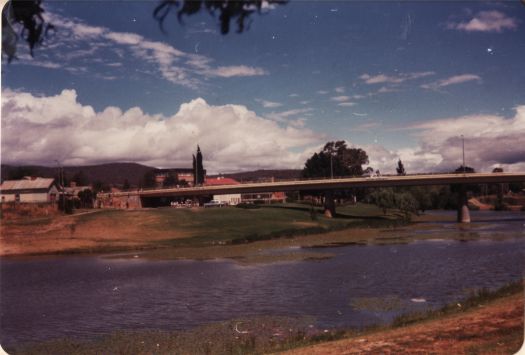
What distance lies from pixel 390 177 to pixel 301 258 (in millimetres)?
41560

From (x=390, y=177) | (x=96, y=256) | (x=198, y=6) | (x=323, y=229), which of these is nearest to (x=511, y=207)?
(x=390, y=177)

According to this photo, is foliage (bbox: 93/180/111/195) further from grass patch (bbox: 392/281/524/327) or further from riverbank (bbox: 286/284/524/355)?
riverbank (bbox: 286/284/524/355)

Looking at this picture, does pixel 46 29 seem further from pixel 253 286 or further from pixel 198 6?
pixel 253 286

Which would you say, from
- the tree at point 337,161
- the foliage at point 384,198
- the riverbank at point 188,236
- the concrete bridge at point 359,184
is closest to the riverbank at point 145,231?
the riverbank at point 188,236

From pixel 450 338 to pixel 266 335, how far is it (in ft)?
21.0

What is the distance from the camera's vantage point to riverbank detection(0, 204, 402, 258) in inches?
1853

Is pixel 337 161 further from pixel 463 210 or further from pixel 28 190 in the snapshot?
pixel 28 190

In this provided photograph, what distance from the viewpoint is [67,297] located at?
26109mm

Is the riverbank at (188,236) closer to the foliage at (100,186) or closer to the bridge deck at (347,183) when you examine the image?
the bridge deck at (347,183)

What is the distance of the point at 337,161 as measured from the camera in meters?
108

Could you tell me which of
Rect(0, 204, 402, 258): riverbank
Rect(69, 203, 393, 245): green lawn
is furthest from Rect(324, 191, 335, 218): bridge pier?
Rect(0, 204, 402, 258): riverbank

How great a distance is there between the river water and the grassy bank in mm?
1081

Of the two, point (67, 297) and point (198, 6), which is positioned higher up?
point (198, 6)

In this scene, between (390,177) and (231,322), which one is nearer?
(231,322)
